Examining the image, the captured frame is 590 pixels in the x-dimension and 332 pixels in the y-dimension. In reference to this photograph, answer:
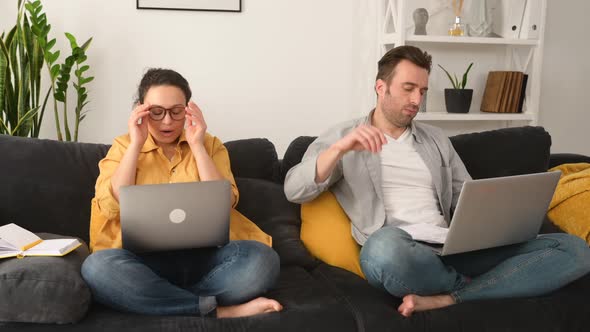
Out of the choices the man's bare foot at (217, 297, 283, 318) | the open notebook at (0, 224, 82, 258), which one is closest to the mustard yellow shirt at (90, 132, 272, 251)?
the open notebook at (0, 224, 82, 258)

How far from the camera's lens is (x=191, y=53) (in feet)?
9.55

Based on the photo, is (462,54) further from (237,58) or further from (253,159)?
(253,159)

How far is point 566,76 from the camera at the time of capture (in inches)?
139

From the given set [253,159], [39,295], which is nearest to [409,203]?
[253,159]

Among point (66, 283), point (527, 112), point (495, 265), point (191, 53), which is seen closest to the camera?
point (66, 283)

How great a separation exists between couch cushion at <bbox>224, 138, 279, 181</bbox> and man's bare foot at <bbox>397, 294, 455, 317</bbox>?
31.2 inches

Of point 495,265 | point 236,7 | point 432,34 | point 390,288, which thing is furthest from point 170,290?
point 432,34

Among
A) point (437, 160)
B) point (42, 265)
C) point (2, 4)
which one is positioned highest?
point (2, 4)

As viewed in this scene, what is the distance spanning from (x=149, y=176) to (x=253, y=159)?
0.48 m

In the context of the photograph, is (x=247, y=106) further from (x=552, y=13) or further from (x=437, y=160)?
(x=552, y=13)

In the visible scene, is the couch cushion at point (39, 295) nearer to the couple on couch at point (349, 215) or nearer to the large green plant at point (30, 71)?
the couple on couch at point (349, 215)

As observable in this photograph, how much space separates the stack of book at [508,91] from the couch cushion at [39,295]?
2263mm

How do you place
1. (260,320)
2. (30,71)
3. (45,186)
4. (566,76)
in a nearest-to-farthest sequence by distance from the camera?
1. (260,320)
2. (45,186)
3. (30,71)
4. (566,76)

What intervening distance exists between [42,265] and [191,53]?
4.79 ft
